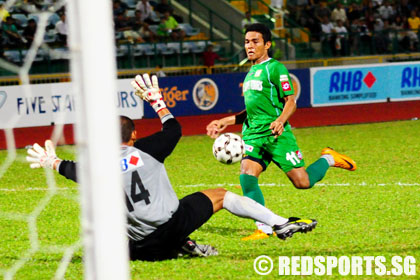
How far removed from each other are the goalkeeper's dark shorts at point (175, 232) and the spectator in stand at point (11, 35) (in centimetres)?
1377

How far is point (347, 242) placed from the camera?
632cm

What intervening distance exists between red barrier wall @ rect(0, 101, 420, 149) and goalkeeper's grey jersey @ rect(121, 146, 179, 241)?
10.6 meters

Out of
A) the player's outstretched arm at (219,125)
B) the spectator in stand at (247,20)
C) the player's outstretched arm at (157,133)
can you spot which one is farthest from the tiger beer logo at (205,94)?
the player's outstretched arm at (157,133)

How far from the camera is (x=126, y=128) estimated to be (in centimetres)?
548

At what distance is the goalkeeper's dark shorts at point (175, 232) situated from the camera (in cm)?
565

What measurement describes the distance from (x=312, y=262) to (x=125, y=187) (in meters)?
1.53

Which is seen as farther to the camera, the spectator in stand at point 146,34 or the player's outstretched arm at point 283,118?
the spectator in stand at point 146,34

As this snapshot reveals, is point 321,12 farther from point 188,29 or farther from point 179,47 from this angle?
point 179,47

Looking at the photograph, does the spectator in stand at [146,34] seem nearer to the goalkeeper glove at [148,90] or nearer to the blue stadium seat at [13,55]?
the blue stadium seat at [13,55]

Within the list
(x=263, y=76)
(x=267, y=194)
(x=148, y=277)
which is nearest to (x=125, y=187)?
(x=148, y=277)

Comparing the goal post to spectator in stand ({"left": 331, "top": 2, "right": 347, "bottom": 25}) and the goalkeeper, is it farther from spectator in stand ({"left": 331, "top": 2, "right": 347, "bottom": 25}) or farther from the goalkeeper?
spectator in stand ({"left": 331, "top": 2, "right": 347, "bottom": 25})

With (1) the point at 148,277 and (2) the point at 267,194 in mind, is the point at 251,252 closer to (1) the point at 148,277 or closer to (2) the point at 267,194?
(1) the point at 148,277

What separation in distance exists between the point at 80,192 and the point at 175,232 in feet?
2.73

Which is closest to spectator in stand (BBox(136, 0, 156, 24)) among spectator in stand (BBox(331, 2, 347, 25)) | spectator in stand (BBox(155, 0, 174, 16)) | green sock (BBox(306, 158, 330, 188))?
spectator in stand (BBox(155, 0, 174, 16))
